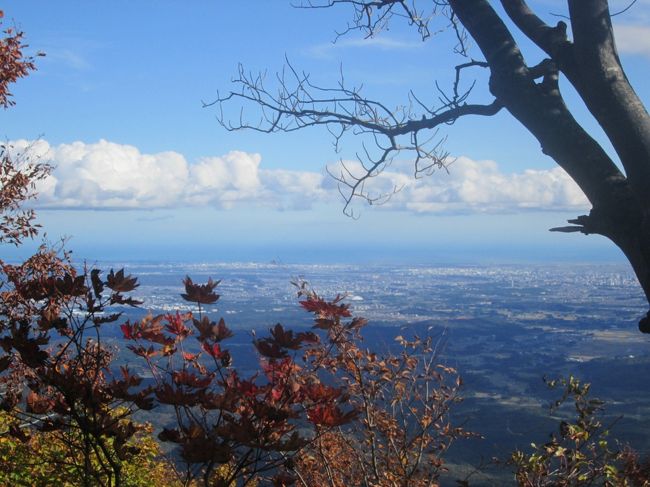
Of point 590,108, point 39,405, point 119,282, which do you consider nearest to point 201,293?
point 119,282

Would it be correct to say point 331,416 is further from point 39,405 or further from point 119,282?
point 39,405

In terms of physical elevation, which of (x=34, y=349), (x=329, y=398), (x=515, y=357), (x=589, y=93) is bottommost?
(x=515, y=357)

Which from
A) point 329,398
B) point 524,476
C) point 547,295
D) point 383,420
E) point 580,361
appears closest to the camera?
point 329,398

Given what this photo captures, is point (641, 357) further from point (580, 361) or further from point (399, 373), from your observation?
point (399, 373)

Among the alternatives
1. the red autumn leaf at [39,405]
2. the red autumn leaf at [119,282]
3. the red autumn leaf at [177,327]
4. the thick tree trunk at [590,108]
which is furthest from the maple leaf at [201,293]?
the thick tree trunk at [590,108]

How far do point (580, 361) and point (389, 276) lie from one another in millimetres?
33206

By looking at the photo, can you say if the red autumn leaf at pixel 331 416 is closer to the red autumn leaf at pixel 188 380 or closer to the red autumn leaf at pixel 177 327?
the red autumn leaf at pixel 188 380

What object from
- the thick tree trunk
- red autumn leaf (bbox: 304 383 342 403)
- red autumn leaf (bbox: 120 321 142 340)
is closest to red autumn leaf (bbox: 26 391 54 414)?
red autumn leaf (bbox: 120 321 142 340)

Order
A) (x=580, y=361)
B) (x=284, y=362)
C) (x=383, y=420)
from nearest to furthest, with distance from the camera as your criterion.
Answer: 1. (x=284, y=362)
2. (x=383, y=420)
3. (x=580, y=361)

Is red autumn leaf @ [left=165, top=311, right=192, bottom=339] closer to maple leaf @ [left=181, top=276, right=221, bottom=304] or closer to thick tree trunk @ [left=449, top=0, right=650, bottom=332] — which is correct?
maple leaf @ [left=181, top=276, right=221, bottom=304]

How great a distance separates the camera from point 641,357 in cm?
4000

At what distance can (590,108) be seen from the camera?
7.95 ft

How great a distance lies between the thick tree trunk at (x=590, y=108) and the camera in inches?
86.6

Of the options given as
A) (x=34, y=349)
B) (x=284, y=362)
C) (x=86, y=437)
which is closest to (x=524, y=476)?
(x=284, y=362)
